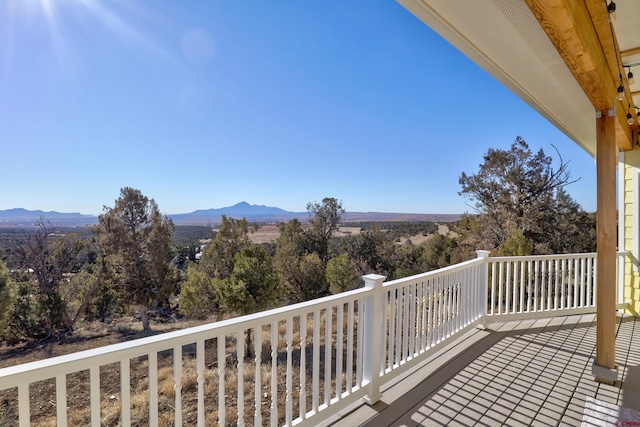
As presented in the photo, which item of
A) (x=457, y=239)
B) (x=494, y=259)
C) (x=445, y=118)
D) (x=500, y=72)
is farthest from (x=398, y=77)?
(x=500, y=72)

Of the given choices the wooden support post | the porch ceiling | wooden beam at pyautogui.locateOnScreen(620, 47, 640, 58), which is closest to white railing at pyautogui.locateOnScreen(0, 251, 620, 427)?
the wooden support post

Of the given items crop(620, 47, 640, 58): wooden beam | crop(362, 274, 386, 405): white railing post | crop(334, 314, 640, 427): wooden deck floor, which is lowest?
crop(334, 314, 640, 427): wooden deck floor

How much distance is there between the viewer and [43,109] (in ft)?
55.9

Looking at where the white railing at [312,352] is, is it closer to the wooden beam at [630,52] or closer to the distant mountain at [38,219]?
the wooden beam at [630,52]

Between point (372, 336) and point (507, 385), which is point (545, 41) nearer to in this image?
point (372, 336)

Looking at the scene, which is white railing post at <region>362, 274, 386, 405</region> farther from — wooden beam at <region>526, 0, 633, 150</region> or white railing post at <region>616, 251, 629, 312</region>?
white railing post at <region>616, 251, 629, 312</region>

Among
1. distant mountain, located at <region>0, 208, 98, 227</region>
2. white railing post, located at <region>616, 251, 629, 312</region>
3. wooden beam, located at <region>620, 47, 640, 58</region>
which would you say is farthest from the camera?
distant mountain, located at <region>0, 208, 98, 227</region>

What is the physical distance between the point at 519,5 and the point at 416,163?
26.1 meters

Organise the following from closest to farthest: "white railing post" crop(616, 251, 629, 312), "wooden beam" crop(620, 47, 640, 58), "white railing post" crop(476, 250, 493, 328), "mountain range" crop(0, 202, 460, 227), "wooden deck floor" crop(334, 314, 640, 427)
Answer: "wooden deck floor" crop(334, 314, 640, 427) → "wooden beam" crop(620, 47, 640, 58) → "white railing post" crop(476, 250, 493, 328) → "white railing post" crop(616, 251, 629, 312) → "mountain range" crop(0, 202, 460, 227)

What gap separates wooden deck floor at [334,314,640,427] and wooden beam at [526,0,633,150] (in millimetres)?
2248

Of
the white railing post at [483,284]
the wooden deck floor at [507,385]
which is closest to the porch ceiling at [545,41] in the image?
the white railing post at [483,284]

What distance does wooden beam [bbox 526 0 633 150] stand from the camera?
1.38 meters

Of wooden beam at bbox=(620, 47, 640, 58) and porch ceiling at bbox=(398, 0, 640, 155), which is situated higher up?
wooden beam at bbox=(620, 47, 640, 58)

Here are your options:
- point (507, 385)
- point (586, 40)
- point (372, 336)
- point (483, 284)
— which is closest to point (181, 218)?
point (483, 284)
